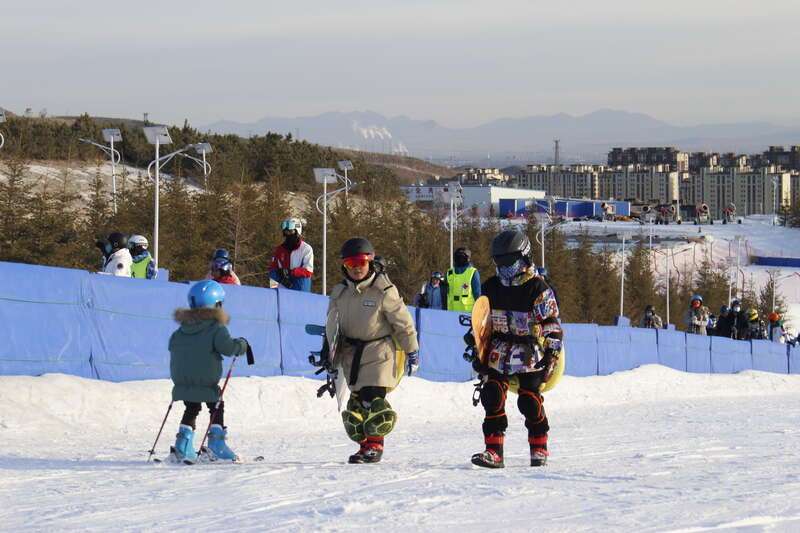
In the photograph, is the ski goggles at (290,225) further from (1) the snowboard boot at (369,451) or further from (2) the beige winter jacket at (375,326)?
(1) the snowboard boot at (369,451)

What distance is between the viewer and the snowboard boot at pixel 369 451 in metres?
9.98

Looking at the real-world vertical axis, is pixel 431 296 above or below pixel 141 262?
below

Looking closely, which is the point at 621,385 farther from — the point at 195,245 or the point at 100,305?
the point at 195,245

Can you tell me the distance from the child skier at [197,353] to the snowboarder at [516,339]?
193 centimetres

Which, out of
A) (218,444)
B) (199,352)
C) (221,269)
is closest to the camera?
(199,352)

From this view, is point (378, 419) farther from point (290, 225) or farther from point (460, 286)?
point (460, 286)

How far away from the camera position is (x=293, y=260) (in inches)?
667

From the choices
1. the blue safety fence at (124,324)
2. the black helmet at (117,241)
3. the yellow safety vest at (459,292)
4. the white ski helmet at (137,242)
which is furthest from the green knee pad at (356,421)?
the yellow safety vest at (459,292)

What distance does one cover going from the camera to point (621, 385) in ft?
82.7

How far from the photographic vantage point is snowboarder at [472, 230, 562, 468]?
9.74 meters

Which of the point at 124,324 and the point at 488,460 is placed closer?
the point at 488,460

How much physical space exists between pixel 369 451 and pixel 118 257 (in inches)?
268

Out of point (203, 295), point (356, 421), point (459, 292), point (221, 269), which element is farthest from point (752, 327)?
point (203, 295)

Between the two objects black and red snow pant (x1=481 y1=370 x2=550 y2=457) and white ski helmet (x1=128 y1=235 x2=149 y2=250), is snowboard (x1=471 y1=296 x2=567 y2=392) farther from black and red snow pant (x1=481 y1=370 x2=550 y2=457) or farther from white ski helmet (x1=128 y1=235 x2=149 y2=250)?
white ski helmet (x1=128 y1=235 x2=149 y2=250)
